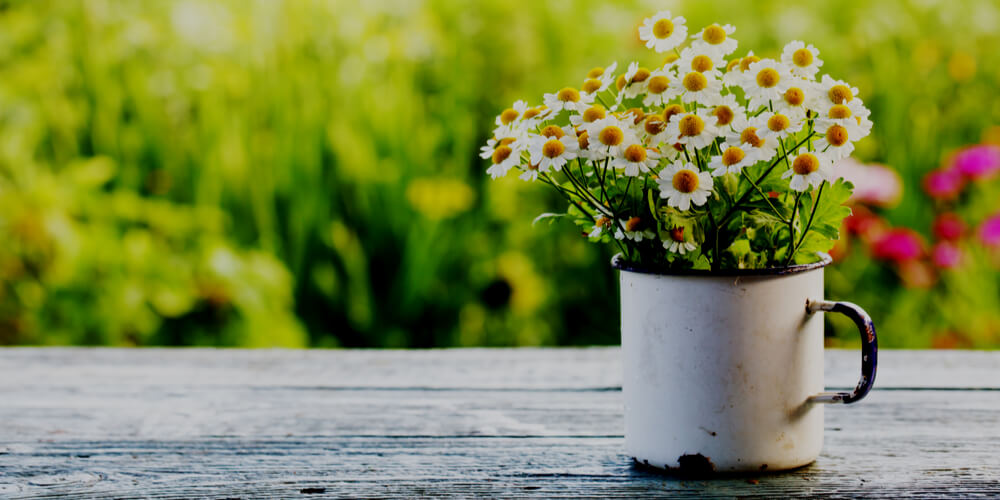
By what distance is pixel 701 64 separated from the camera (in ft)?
2.29

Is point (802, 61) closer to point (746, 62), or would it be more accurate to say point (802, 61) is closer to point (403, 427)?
point (746, 62)

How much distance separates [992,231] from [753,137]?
4.93 ft

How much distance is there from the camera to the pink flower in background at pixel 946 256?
194 cm

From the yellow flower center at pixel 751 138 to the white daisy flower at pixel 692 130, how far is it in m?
0.02

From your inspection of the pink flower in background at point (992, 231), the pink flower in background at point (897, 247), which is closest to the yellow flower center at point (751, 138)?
the pink flower in background at point (897, 247)

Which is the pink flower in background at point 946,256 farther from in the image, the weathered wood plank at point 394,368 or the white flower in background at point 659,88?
the white flower in background at point 659,88

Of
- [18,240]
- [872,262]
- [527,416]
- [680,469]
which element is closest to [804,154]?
[680,469]

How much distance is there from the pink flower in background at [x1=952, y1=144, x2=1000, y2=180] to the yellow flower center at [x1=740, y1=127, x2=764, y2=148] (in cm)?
148

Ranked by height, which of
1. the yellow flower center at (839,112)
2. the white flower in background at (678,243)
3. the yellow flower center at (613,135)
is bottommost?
the white flower in background at (678,243)

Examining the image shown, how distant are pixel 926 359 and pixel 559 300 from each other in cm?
101

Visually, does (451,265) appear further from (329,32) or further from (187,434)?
(187,434)

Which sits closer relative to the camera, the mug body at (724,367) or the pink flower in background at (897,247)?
the mug body at (724,367)

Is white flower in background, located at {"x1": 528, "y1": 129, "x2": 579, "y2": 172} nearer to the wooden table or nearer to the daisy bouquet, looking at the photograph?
the daisy bouquet

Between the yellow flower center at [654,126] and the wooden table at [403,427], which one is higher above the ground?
the yellow flower center at [654,126]
